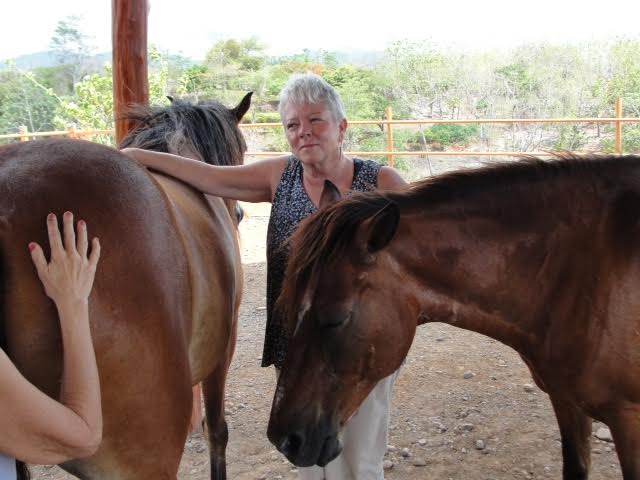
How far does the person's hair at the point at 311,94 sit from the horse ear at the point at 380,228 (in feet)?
2.20

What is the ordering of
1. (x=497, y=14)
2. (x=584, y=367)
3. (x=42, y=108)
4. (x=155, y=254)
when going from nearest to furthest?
(x=155, y=254) → (x=584, y=367) → (x=42, y=108) → (x=497, y=14)

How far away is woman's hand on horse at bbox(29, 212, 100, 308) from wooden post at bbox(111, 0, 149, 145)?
6.97 ft

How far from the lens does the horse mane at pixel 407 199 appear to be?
63.0 inches

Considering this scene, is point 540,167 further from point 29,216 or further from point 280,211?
point 29,216

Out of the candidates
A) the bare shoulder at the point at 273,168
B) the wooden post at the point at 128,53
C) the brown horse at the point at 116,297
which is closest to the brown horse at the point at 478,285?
the brown horse at the point at 116,297

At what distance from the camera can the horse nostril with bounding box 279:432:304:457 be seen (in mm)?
1624

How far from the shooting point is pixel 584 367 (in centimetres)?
178

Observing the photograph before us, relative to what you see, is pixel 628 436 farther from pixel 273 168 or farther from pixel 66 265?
pixel 66 265

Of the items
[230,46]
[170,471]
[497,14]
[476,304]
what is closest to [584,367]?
[476,304]

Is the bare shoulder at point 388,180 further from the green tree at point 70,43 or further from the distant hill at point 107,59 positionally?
the green tree at point 70,43

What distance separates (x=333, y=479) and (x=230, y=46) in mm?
25265

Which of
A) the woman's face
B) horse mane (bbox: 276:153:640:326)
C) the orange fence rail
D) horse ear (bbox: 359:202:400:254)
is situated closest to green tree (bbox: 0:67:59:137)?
the orange fence rail

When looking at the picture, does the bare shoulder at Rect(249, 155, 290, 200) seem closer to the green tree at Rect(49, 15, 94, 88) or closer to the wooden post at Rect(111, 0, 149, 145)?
the wooden post at Rect(111, 0, 149, 145)

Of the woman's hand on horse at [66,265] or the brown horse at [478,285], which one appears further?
the brown horse at [478,285]
